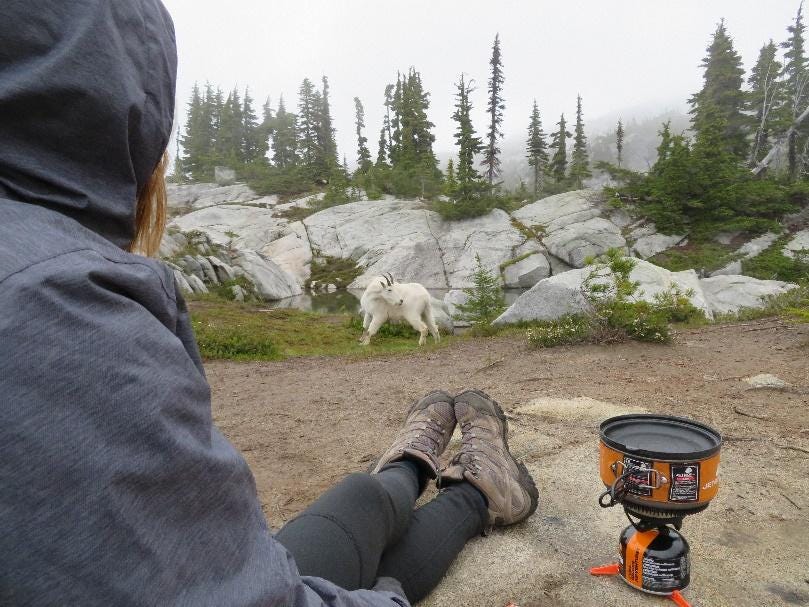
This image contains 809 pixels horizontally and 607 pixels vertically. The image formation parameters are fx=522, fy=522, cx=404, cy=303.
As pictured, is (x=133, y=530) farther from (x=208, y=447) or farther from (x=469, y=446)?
(x=469, y=446)

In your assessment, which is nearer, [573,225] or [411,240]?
[573,225]

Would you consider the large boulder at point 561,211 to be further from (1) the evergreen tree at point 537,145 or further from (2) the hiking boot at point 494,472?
(2) the hiking boot at point 494,472

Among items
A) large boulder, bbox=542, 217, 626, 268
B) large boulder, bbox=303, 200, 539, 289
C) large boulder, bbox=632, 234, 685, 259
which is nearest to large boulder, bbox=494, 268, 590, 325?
large boulder, bbox=303, 200, 539, 289

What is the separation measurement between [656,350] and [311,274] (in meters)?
27.9

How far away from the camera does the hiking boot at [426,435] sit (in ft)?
8.52

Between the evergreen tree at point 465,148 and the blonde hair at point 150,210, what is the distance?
32.6 metres

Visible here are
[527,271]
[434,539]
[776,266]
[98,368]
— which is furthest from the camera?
[527,271]

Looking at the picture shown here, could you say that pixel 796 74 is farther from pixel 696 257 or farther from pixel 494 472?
pixel 494 472

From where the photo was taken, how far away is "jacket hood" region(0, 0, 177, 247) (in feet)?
2.68

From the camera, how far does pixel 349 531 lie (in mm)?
1728

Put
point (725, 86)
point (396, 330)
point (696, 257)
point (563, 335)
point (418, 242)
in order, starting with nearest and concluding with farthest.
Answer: point (563, 335) → point (396, 330) → point (696, 257) → point (418, 242) → point (725, 86)

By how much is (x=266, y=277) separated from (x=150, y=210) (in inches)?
995

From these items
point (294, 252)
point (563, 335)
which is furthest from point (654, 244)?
point (563, 335)

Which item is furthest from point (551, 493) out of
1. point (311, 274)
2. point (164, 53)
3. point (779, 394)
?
point (311, 274)
